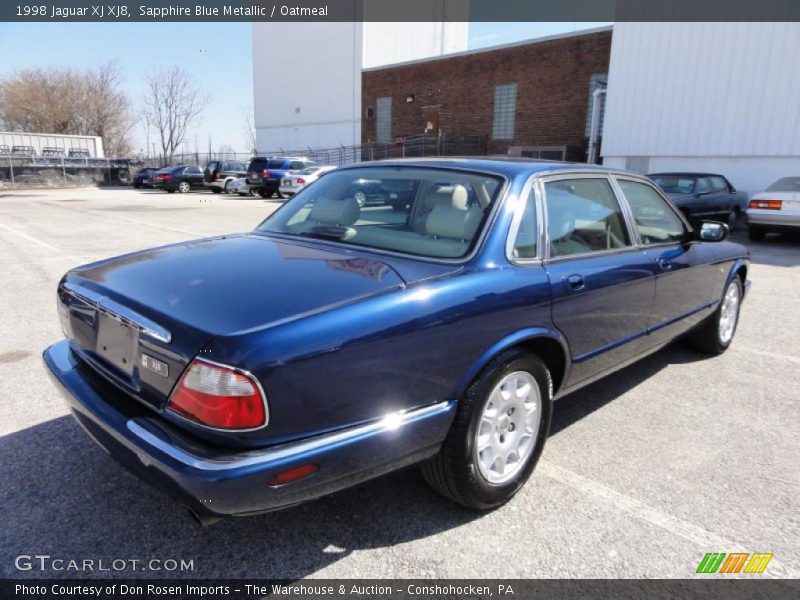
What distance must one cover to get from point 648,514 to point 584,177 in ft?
6.15

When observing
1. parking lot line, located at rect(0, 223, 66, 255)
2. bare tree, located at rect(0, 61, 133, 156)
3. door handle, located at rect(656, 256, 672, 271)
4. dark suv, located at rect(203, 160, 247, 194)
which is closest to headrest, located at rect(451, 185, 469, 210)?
door handle, located at rect(656, 256, 672, 271)

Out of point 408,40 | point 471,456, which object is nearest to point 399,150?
point 408,40

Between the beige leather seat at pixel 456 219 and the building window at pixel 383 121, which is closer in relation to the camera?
the beige leather seat at pixel 456 219

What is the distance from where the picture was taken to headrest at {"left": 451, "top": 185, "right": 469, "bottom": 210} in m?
2.89

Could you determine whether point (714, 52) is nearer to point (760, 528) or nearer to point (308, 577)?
point (760, 528)

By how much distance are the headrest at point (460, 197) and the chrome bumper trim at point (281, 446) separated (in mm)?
1129

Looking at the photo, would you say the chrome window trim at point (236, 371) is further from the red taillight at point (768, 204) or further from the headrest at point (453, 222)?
the red taillight at point (768, 204)

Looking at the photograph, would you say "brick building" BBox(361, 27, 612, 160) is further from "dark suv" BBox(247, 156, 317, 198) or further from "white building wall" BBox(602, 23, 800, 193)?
"dark suv" BBox(247, 156, 317, 198)

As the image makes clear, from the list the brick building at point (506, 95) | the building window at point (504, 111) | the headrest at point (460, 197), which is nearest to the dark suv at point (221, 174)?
the brick building at point (506, 95)

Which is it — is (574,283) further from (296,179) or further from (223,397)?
(296,179)

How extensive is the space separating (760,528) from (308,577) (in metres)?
2.02

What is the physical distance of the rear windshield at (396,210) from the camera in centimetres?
281

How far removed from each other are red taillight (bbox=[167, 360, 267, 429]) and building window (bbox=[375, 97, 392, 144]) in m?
32.6

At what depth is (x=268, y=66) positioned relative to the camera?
137 feet
